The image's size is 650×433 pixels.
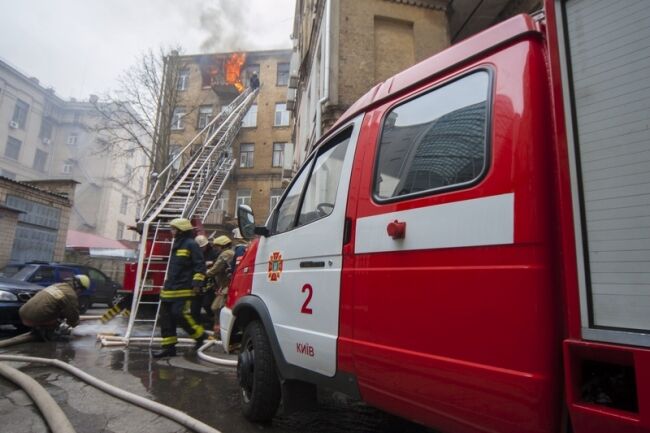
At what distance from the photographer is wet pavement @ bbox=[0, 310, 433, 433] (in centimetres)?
300

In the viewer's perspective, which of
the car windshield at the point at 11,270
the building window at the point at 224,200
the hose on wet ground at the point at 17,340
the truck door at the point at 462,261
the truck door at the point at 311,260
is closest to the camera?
the truck door at the point at 462,261

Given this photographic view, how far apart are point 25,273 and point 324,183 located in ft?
34.1

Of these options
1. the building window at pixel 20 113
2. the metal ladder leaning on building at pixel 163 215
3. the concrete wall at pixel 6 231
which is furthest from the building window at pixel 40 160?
the concrete wall at pixel 6 231

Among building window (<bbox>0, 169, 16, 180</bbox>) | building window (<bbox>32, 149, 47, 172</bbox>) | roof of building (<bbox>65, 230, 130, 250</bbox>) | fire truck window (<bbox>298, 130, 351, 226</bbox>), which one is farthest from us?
building window (<bbox>32, 149, 47, 172</bbox>)

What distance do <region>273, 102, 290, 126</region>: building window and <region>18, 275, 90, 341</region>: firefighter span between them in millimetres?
21575

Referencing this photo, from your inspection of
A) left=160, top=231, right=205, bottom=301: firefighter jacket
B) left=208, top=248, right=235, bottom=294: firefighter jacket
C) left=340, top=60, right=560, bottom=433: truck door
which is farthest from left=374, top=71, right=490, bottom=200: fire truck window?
left=208, top=248, right=235, bottom=294: firefighter jacket

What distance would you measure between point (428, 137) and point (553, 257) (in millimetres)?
850

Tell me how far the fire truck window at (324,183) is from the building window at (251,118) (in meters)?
25.2

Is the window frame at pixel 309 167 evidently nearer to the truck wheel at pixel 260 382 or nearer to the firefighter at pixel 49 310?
the truck wheel at pixel 260 382

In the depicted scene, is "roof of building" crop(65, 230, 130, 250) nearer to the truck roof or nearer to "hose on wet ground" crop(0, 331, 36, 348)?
"hose on wet ground" crop(0, 331, 36, 348)

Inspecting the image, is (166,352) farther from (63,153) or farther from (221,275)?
(63,153)

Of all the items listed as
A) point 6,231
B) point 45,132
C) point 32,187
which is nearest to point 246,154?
point 32,187

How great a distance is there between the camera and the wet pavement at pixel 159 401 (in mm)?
2998

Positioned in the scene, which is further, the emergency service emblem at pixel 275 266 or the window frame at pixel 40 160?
the window frame at pixel 40 160
